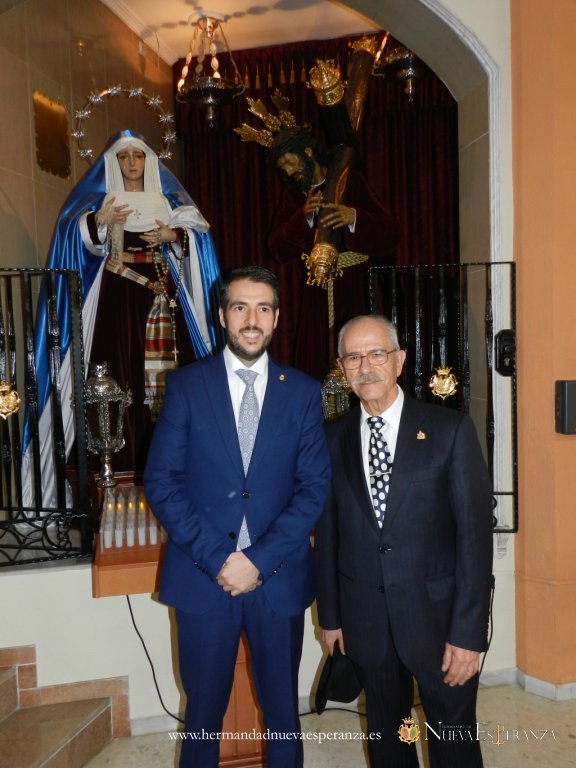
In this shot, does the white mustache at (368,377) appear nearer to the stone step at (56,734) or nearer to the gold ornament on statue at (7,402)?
the gold ornament on statue at (7,402)

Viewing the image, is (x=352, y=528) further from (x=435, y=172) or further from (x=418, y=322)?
(x=435, y=172)

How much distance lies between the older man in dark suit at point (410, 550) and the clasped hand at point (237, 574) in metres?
0.26

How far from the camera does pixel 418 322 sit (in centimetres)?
274

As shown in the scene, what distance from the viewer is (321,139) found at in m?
5.05

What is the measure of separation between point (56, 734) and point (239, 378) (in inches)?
58.0

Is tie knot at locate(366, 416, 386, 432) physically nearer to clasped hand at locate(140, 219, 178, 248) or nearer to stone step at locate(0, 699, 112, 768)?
stone step at locate(0, 699, 112, 768)

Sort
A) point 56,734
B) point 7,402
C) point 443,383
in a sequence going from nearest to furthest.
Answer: point 56,734, point 7,402, point 443,383

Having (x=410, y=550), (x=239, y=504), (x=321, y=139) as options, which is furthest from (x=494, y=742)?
(x=321, y=139)

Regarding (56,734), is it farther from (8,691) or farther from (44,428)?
(44,428)

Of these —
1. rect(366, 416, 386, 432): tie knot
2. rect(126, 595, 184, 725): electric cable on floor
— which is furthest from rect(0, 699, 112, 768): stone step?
rect(366, 416, 386, 432): tie knot

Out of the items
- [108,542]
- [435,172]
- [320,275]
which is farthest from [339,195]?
[108,542]

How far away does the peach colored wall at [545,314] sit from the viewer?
2594 millimetres

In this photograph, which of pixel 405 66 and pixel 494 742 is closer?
pixel 494 742

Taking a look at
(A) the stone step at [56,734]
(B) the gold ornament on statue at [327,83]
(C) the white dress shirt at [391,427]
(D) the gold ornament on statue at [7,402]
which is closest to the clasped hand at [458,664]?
(C) the white dress shirt at [391,427]
